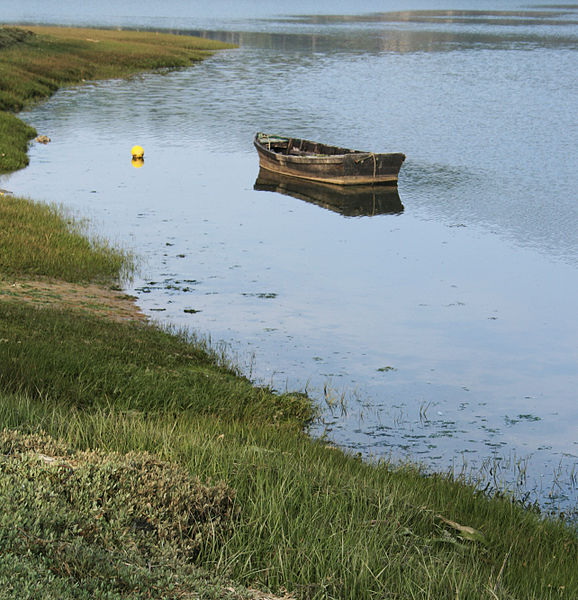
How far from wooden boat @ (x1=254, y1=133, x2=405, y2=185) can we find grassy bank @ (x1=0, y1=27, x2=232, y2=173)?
11.0 meters

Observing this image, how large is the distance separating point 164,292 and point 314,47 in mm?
109343

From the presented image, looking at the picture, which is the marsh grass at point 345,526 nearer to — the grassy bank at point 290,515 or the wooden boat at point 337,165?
the grassy bank at point 290,515

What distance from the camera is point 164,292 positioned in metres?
20.3

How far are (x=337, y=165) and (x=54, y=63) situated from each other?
138 ft

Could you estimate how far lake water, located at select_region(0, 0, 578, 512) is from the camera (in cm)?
1390

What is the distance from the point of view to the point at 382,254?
25.1 m

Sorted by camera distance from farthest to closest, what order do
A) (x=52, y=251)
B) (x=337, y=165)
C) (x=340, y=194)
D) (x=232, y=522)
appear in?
(x=337, y=165) < (x=340, y=194) < (x=52, y=251) < (x=232, y=522)

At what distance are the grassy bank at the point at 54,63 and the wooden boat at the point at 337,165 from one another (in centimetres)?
1104

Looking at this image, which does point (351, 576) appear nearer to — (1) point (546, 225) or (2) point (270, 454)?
(2) point (270, 454)

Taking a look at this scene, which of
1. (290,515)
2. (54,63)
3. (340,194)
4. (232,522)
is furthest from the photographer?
(54,63)

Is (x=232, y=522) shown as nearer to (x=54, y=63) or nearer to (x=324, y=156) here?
(x=324, y=156)

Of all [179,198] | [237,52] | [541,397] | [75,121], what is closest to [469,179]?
[179,198]

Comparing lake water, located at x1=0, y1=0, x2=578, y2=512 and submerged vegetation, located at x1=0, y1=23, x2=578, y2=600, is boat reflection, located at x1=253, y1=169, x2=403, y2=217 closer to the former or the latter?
lake water, located at x1=0, y1=0, x2=578, y2=512

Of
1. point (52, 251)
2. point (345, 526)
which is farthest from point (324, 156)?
point (345, 526)
